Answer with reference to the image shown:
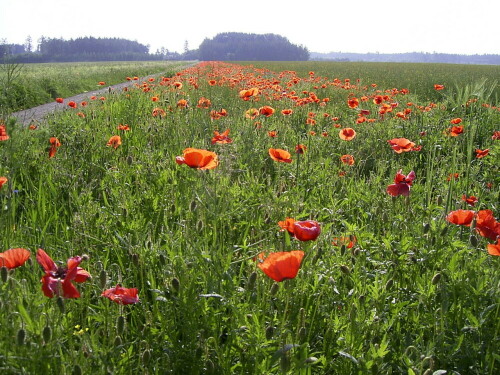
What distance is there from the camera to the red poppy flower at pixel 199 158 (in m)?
1.73

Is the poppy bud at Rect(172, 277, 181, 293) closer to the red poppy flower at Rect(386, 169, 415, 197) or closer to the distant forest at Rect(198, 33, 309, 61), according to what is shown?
the red poppy flower at Rect(386, 169, 415, 197)

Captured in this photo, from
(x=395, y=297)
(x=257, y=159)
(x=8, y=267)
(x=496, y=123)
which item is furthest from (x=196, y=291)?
(x=496, y=123)

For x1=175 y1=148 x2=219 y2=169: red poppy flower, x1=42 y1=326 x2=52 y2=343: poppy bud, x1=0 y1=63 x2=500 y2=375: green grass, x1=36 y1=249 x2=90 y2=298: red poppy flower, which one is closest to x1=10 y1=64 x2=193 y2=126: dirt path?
x1=0 y1=63 x2=500 y2=375: green grass

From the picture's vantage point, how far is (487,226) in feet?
5.17

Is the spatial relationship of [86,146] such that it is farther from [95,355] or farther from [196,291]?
[95,355]

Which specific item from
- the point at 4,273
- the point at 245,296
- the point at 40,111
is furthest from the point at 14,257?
the point at 40,111

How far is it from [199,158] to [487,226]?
1092 mm

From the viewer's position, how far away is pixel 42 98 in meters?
13.5

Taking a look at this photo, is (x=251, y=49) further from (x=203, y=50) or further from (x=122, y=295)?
(x=122, y=295)

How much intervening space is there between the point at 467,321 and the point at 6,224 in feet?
5.96

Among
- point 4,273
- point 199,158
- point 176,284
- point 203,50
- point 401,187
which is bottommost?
point 176,284

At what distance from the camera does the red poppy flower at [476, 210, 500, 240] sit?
1554 millimetres

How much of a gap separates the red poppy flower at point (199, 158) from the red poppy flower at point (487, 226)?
3.26ft

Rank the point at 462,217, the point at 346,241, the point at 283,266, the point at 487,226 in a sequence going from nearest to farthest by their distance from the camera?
the point at 283,266
the point at 487,226
the point at 462,217
the point at 346,241
